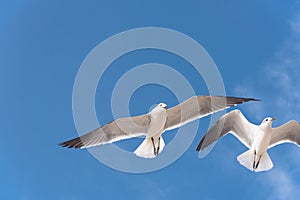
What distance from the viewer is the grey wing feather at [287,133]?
47.9 ft

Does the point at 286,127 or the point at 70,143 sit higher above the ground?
the point at 286,127

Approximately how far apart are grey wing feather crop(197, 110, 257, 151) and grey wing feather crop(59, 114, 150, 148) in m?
1.40

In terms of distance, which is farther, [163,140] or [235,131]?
[235,131]

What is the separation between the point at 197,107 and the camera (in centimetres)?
1391

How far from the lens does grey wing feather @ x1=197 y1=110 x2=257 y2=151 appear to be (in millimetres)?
14727

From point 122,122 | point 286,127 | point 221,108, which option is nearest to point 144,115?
point 122,122

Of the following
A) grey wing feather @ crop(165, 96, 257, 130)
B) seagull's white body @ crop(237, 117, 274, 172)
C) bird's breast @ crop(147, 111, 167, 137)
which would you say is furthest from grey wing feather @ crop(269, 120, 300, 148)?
bird's breast @ crop(147, 111, 167, 137)

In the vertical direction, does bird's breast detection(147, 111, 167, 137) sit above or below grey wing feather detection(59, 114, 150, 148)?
above

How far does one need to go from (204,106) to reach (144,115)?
3.63 feet

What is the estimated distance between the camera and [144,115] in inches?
550

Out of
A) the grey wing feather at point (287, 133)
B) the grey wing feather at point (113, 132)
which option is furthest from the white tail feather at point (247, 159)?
the grey wing feather at point (113, 132)

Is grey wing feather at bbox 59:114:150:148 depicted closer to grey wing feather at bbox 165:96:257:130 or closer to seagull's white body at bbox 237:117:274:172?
grey wing feather at bbox 165:96:257:130

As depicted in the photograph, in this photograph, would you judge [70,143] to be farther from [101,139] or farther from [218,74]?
[218,74]

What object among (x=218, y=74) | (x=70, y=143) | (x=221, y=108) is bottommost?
(x=70, y=143)
